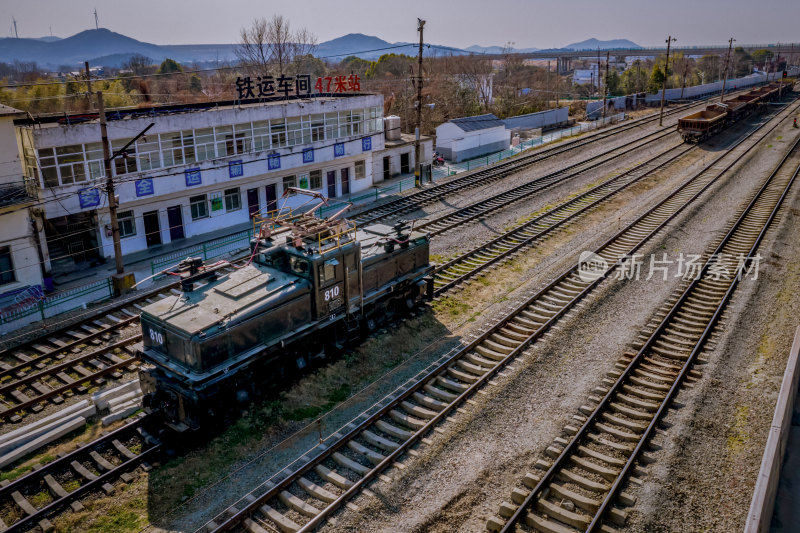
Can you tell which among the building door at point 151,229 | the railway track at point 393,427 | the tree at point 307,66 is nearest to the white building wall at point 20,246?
the building door at point 151,229

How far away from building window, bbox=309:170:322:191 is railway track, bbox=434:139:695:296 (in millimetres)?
12924

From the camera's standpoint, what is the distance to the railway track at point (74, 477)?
10727 mm

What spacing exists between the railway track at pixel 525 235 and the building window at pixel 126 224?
14758 mm

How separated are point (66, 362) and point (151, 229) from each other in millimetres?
12770

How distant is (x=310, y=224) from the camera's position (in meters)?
15.8

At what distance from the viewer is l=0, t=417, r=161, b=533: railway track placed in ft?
35.2

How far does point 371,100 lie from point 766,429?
94.7ft

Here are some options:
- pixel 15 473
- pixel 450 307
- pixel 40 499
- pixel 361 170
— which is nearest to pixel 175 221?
pixel 361 170

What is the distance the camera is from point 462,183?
35094 millimetres

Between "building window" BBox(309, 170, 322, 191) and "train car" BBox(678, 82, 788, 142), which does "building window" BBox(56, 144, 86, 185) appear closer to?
"building window" BBox(309, 170, 322, 191)

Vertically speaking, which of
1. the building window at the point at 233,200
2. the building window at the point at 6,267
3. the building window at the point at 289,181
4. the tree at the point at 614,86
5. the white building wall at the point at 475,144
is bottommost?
the building window at the point at 6,267

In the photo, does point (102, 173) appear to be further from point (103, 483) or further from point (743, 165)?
point (743, 165)

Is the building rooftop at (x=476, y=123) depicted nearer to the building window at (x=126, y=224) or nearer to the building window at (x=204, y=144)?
the building window at (x=204, y=144)

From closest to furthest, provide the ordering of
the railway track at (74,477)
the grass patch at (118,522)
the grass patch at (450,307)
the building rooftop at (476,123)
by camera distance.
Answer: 1. the grass patch at (118,522)
2. the railway track at (74,477)
3. the grass patch at (450,307)
4. the building rooftop at (476,123)
